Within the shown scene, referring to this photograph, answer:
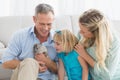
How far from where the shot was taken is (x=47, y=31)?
1742 millimetres

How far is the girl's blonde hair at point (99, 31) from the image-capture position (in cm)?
161

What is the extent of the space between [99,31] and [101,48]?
112 millimetres

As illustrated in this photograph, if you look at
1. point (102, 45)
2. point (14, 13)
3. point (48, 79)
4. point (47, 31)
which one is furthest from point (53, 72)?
point (14, 13)

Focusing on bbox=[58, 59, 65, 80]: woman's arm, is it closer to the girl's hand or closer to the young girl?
the young girl

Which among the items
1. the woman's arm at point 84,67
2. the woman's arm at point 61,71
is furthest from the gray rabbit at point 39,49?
the woman's arm at point 84,67

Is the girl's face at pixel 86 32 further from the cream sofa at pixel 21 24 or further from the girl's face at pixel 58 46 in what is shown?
the cream sofa at pixel 21 24

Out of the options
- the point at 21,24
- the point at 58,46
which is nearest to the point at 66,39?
the point at 58,46

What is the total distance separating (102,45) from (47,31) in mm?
396

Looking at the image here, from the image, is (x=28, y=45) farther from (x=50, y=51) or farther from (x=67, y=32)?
(x=67, y=32)

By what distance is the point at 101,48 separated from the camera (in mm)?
1611

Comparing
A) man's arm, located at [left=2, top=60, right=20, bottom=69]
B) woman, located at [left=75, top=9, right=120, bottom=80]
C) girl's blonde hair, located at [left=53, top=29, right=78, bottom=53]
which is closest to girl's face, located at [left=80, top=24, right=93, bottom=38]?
woman, located at [left=75, top=9, right=120, bottom=80]

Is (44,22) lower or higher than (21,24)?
higher

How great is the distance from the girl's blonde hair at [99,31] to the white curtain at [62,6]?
140cm

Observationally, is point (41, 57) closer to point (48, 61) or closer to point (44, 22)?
point (48, 61)
